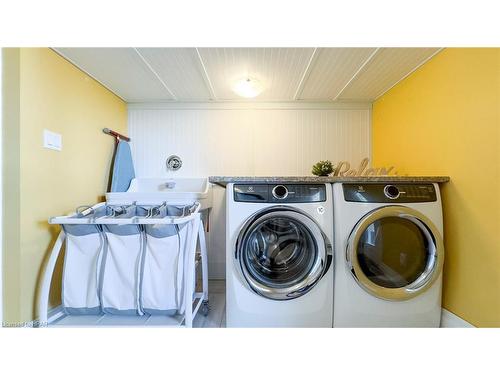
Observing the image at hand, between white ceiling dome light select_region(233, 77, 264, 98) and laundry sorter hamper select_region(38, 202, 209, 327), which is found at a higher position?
white ceiling dome light select_region(233, 77, 264, 98)

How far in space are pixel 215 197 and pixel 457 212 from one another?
1991mm

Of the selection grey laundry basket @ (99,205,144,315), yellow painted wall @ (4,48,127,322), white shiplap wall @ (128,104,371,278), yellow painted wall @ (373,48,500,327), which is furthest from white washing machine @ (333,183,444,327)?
yellow painted wall @ (4,48,127,322)

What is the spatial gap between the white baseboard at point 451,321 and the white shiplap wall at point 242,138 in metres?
1.49

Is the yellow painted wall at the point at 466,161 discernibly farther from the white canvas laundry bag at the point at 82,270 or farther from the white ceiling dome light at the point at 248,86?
the white canvas laundry bag at the point at 82,270

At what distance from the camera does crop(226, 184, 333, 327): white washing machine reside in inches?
47.1

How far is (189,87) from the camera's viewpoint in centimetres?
195

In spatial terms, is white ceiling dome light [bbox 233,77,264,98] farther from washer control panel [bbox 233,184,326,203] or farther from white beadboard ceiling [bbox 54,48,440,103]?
washer control panel [bbox 233,184,326,203]

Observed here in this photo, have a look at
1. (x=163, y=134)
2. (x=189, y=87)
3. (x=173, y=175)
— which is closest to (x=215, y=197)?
(x=173, y=175)

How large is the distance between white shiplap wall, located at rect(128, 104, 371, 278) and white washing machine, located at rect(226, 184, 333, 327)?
3.48 ft

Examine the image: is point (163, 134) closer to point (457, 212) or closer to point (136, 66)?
point (136, 66)

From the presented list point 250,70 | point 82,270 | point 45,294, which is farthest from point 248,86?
point 45,294

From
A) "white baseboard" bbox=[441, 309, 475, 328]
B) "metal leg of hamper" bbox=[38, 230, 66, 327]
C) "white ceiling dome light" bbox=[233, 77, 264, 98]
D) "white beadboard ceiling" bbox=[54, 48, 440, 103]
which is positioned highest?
"white beadboard ceiling" bbox=[54, 48, 440, 103]

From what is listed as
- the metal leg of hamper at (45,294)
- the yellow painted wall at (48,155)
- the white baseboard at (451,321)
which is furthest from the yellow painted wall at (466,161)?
the yellow painted wall at (48,155)

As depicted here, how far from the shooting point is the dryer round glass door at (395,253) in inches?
47.1
